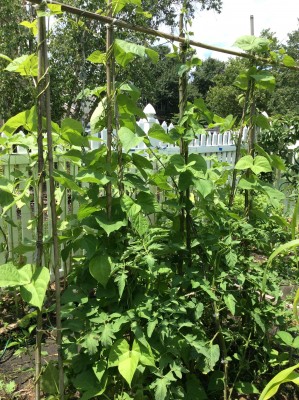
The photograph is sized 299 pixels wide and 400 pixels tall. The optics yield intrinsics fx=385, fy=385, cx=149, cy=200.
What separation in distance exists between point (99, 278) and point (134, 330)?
27 cm

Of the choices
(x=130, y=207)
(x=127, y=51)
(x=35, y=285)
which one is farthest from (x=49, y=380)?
(x=127, y=51)

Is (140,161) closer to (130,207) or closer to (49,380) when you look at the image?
(130,207)

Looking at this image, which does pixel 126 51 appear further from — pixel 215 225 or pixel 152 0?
pixel 152 0

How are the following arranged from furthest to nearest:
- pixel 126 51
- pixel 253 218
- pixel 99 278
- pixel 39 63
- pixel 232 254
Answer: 1. pixel 253 218
2. pixel 232 254
3. pixel 99 278
4. pixel 126 51
5. pixel 39 63

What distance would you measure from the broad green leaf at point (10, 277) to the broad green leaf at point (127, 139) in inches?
26.4

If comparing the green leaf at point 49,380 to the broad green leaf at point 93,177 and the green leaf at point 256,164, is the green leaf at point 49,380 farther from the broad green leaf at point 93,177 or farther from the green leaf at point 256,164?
the green leaf at point 256,164

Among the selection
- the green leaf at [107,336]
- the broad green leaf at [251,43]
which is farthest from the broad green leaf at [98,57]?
the green leaf at [107,336]

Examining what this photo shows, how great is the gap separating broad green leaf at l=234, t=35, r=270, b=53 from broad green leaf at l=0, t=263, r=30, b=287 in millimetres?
1689

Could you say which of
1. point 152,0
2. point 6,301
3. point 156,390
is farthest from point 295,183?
point 152,0

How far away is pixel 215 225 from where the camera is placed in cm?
224

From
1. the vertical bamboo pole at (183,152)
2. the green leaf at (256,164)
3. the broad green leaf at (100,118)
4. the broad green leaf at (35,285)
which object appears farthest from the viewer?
the green leaf at (256,164)

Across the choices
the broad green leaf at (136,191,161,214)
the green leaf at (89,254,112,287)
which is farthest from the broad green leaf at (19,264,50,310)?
the broad green leaf at (136,191,161,214)

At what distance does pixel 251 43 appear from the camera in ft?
7.22

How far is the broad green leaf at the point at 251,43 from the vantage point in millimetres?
2172
